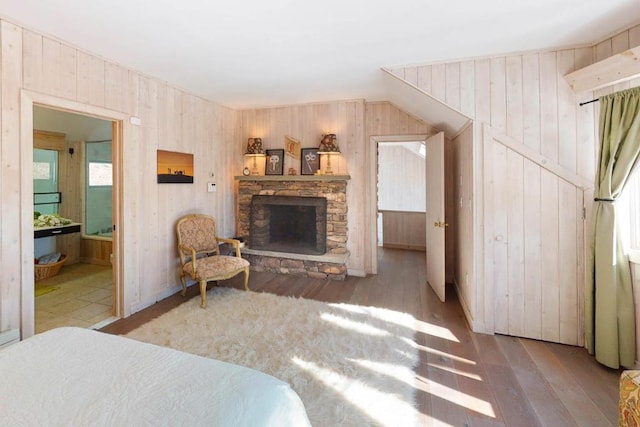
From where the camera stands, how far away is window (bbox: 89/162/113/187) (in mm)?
5004

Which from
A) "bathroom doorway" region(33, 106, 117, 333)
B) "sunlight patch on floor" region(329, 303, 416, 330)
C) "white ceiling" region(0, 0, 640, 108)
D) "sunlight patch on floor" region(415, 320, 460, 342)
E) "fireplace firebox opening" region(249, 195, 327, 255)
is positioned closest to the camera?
"white ceiling" region(0, 0, 640, 108)

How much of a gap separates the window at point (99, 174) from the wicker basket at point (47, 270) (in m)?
1.39

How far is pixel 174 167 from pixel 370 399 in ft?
10.9

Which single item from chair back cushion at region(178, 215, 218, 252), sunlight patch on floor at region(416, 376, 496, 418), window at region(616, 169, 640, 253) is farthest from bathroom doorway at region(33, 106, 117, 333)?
window at region(616, 169, 640, 253)

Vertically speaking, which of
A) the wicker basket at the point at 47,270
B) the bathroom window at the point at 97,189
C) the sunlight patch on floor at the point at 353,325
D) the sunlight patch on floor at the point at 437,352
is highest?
the bathroom window at the point at 97,189

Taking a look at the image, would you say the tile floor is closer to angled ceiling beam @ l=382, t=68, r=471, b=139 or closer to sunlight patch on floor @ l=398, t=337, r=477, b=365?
sunlight patch on floor @ l=398, t=337, r=477, b=365

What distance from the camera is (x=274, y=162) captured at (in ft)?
15.5

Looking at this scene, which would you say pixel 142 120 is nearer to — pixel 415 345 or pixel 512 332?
pixel 415 345

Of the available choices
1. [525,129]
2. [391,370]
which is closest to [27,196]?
[391,370]

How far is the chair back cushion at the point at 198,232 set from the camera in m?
3.71

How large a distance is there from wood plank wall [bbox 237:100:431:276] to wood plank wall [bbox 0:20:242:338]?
1296 millimetres

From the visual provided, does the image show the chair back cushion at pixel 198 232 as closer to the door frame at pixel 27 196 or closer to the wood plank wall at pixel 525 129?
the door frame at pixel 27 196

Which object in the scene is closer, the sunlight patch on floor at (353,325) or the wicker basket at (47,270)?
the sunlight patch on floor at (353,325)

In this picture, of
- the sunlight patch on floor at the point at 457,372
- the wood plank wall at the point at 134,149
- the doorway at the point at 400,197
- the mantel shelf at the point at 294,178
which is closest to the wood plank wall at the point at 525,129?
the sunlight patch on floor at the point at 457,372
